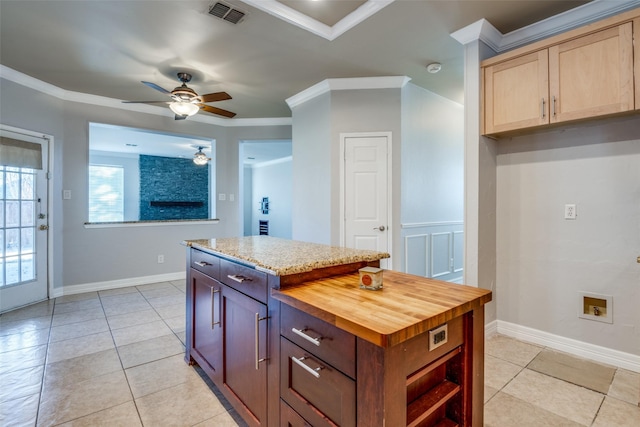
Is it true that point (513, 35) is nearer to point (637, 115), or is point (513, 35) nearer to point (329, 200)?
point (637, 115)

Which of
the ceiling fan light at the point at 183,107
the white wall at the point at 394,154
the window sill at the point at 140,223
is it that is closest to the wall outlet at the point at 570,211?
the white wall at the point at 394,154

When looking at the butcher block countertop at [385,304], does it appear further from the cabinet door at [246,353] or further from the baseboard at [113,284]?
the baseboard at [113,284]

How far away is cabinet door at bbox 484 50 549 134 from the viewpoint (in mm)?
2225

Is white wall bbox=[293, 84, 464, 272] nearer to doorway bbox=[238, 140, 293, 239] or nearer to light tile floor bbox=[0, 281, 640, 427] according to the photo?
light tile floor bbox=[0, 281, 640, 427]

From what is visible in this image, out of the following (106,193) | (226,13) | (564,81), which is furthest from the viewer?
(106,193)

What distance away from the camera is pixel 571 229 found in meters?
2.38

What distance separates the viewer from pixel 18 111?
3.43 meters

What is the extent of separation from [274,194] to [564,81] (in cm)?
787

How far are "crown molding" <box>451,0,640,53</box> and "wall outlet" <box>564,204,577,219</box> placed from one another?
1.33 meters

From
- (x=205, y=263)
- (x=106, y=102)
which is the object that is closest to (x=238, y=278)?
(x=205, y=263)

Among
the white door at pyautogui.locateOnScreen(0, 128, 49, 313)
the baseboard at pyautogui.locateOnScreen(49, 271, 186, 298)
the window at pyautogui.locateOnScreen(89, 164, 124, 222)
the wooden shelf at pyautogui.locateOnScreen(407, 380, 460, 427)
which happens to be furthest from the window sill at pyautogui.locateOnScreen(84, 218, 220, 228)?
the window at pyautogui.locateOnScreen(89, 164, 124, 222)

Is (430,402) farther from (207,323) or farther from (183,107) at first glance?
(183,107)

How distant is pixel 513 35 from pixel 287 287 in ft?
9.28

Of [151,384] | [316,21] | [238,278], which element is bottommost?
[151,384]
